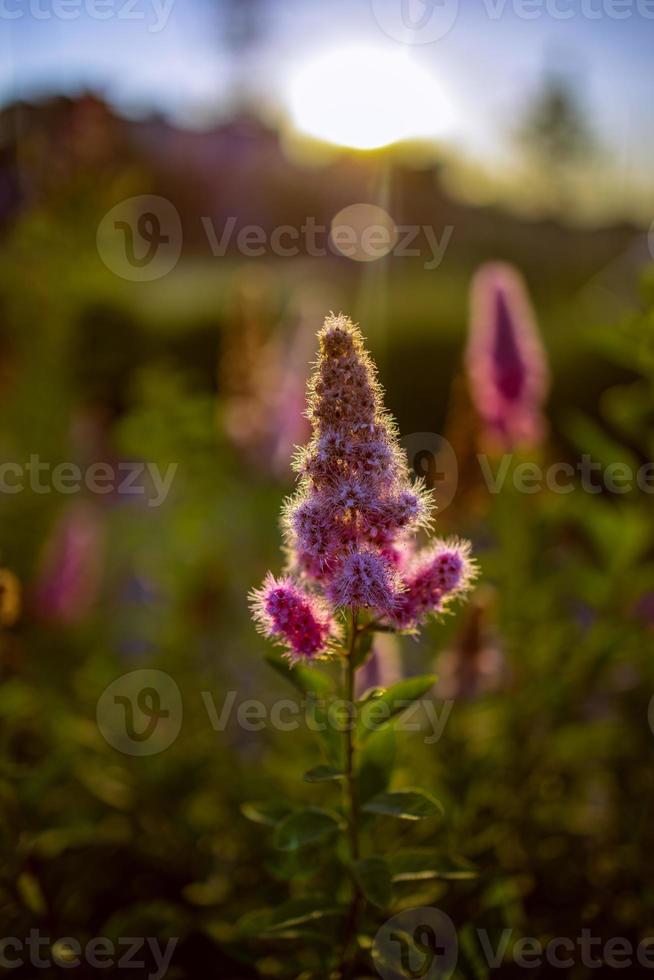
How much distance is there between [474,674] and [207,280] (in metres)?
15.8

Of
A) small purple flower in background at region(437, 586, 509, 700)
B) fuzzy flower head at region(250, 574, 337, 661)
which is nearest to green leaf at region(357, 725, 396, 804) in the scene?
fuzzy flower head at region(250, 574, 337, 661)

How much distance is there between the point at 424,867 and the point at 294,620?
1.55 ft

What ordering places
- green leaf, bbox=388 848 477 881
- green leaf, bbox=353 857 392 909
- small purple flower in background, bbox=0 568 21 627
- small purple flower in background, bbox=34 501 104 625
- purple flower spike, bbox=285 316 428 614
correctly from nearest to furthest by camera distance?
purple flower spike, bbox=285 316 428 614 < green leaf, bbox=353 857 392 909 < green leaf, bbox=388 848 477 881 < small purple flower in background, bbox=0 568 21 627 < small purple flower in background, bbox=34 501 104 625

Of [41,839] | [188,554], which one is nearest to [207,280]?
[188,554]

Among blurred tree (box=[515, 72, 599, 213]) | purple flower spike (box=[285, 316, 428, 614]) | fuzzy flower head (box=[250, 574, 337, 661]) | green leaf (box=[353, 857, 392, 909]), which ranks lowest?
green leaf (box=[353, 857, 392, 909])

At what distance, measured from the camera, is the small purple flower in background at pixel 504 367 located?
224 centimetres

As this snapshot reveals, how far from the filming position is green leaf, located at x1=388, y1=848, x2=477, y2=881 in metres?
1.20

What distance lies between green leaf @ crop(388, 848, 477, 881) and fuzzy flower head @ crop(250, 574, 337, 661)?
0.39 meters

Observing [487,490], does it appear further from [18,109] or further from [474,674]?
[18,109]

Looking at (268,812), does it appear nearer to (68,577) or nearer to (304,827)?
(304,827)

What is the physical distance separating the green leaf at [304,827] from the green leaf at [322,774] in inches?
3.3

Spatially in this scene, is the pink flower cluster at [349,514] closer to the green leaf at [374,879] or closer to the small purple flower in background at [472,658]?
the green leaf at [374,879]

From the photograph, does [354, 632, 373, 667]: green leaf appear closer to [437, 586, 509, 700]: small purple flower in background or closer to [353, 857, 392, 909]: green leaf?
[353, 857, 392, 909]: green leaf

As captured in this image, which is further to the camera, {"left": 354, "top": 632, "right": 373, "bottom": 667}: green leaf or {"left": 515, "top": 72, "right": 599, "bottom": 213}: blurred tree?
{"left": 515, "top": 72, "right": 599, "bottom": 213}: blurred tree
